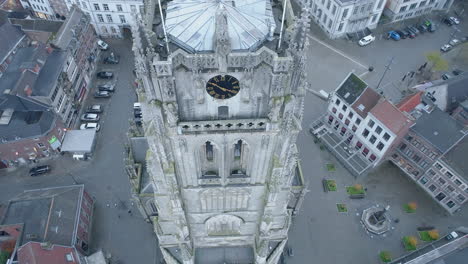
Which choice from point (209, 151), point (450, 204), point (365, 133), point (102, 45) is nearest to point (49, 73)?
point (102, 45)

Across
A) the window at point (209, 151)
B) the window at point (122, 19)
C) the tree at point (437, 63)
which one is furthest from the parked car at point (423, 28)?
the window at point (209, 151)

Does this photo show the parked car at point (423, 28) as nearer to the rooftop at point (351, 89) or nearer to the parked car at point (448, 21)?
the parked car at point (448, 21)

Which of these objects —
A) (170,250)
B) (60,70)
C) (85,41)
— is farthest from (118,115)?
(170,250)

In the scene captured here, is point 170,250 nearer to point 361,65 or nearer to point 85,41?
point 85,41

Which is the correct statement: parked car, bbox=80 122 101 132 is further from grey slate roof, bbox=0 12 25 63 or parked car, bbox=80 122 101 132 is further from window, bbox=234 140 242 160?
window, bbox=234 140 242 160

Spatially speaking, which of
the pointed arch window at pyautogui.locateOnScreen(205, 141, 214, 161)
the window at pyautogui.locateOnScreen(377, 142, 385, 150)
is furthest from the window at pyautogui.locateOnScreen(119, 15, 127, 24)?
the pointed arch window at pyautogui.locateOnScreen(205, 141, 214, 161)
